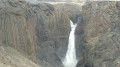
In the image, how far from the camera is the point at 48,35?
36438 millimetres

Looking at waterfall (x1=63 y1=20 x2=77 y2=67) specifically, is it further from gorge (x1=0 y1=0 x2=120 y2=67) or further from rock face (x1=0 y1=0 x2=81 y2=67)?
rock face (x1=0 y1=0 x2=81 y2=67)

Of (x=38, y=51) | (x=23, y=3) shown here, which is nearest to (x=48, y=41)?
(x=38, y=51)

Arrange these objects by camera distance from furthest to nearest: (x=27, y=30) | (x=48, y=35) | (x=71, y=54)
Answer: (x=71, y=54) → (x=48, y=35) → (x=27, y=30)

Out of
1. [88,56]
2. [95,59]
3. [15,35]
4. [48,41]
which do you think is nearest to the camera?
[15,35]

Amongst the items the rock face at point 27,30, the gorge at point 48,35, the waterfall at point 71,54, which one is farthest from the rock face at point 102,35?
the rock face at point 27,30

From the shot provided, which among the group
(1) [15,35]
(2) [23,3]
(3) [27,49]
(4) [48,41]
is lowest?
(4) [48,41]

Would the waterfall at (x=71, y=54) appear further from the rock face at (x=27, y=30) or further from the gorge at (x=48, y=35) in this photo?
the rock face at (x=27, y=30)

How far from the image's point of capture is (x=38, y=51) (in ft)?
107

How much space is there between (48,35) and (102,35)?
827 cm

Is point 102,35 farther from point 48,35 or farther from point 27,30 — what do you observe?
point 27,30

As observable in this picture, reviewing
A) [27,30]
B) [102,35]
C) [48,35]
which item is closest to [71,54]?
[48,35]

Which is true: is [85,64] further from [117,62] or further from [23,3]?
[23,3]

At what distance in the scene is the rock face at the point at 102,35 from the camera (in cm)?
2917

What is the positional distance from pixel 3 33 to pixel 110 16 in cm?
1685
